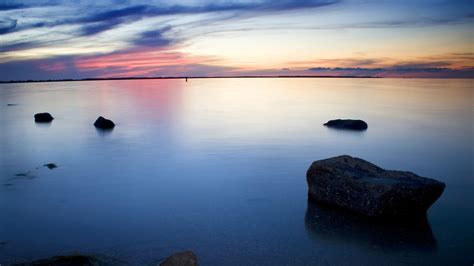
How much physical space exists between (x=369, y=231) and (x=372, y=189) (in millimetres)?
833

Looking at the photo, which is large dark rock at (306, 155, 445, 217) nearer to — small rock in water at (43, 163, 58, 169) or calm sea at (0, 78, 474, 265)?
calm sea at (0, 78, 474, 265)

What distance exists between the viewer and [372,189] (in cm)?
761

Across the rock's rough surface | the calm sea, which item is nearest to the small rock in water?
the calm sea

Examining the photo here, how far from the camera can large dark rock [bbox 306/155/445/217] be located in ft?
24.7

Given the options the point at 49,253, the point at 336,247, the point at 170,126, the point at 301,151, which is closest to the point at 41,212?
the point at 49,253

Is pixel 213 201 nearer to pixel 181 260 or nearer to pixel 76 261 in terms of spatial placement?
pixel 181 260

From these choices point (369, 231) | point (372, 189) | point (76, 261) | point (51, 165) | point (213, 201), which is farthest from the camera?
point (51, 165)

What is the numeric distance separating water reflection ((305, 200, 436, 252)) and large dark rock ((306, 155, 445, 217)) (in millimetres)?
200

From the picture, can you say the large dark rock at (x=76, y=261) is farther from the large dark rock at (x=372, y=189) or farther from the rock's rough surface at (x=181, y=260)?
the large dark rock at (x=372, y=189)

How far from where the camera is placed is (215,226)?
7.89m

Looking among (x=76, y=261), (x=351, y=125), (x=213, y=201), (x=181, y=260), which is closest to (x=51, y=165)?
(x=213, y=201)

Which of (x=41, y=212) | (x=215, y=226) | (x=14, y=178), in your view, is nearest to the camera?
(x=215, y=226)

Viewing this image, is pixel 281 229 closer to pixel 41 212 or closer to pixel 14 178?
pixel 41 212

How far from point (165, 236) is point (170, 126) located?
59.7 ft
